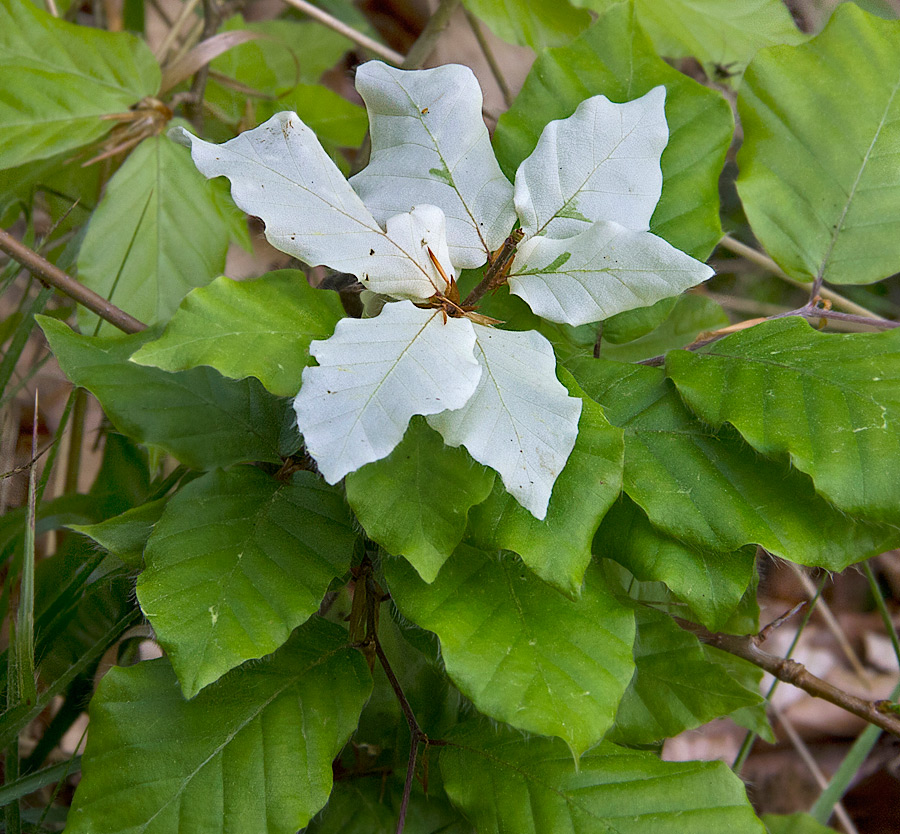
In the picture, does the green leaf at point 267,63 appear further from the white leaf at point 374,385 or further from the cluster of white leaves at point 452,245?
the white leaf at point 374,385

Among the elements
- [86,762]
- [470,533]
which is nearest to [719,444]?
[470,533]

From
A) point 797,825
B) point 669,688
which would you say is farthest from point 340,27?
point 797,825

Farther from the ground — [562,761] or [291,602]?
[291,602]

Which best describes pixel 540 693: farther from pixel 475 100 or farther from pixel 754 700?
pixel 475 100

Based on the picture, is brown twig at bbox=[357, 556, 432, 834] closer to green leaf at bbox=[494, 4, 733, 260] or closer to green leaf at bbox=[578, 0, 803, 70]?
green leaf at bbox=[494, 4, 733, 260]

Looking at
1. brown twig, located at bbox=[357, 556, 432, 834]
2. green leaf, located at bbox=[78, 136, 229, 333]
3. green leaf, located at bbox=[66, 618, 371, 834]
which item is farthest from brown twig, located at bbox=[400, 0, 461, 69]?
green leaf, located at bbox=[66, 618, 371, 834]

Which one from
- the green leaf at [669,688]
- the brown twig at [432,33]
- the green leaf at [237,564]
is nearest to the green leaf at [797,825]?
the green leaf at [669,688]
